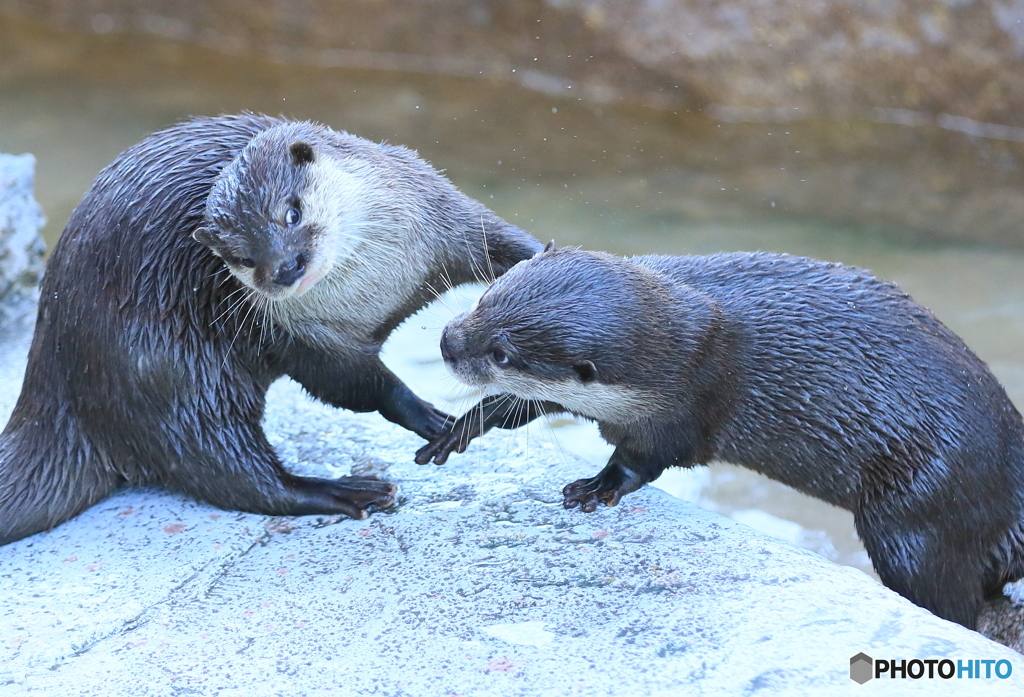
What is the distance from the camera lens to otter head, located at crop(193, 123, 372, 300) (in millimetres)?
2033

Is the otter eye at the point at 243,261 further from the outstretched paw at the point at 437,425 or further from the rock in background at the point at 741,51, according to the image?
the rock in background at the point at 741,51

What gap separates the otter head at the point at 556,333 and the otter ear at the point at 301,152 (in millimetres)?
422

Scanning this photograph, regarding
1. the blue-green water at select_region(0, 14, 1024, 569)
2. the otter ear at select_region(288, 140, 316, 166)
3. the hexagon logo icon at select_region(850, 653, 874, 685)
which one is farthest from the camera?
the blue-green water at select_region(0, 14, 1024, 569)

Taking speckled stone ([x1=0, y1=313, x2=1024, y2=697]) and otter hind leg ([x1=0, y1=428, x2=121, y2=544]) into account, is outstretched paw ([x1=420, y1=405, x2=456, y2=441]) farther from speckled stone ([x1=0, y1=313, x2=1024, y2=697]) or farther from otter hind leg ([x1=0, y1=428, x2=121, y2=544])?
otter hind leg ([x1=0, y1=428, x2=121, y2=544])

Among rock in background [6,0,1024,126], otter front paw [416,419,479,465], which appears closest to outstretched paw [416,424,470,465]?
otter front paw [416,419,479,465]

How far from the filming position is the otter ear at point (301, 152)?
6.92 feet

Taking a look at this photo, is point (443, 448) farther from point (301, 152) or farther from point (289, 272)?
point (301, 152)

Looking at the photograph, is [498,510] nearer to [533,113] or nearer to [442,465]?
[442,465]

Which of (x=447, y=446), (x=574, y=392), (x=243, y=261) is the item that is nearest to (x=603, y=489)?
(x=574, y=392)

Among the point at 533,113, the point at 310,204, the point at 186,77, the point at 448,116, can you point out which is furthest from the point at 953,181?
the point at 186,77

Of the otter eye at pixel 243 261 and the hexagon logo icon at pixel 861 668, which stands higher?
the otter eye at pixel 243 261

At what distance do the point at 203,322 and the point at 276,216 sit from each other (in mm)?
301
